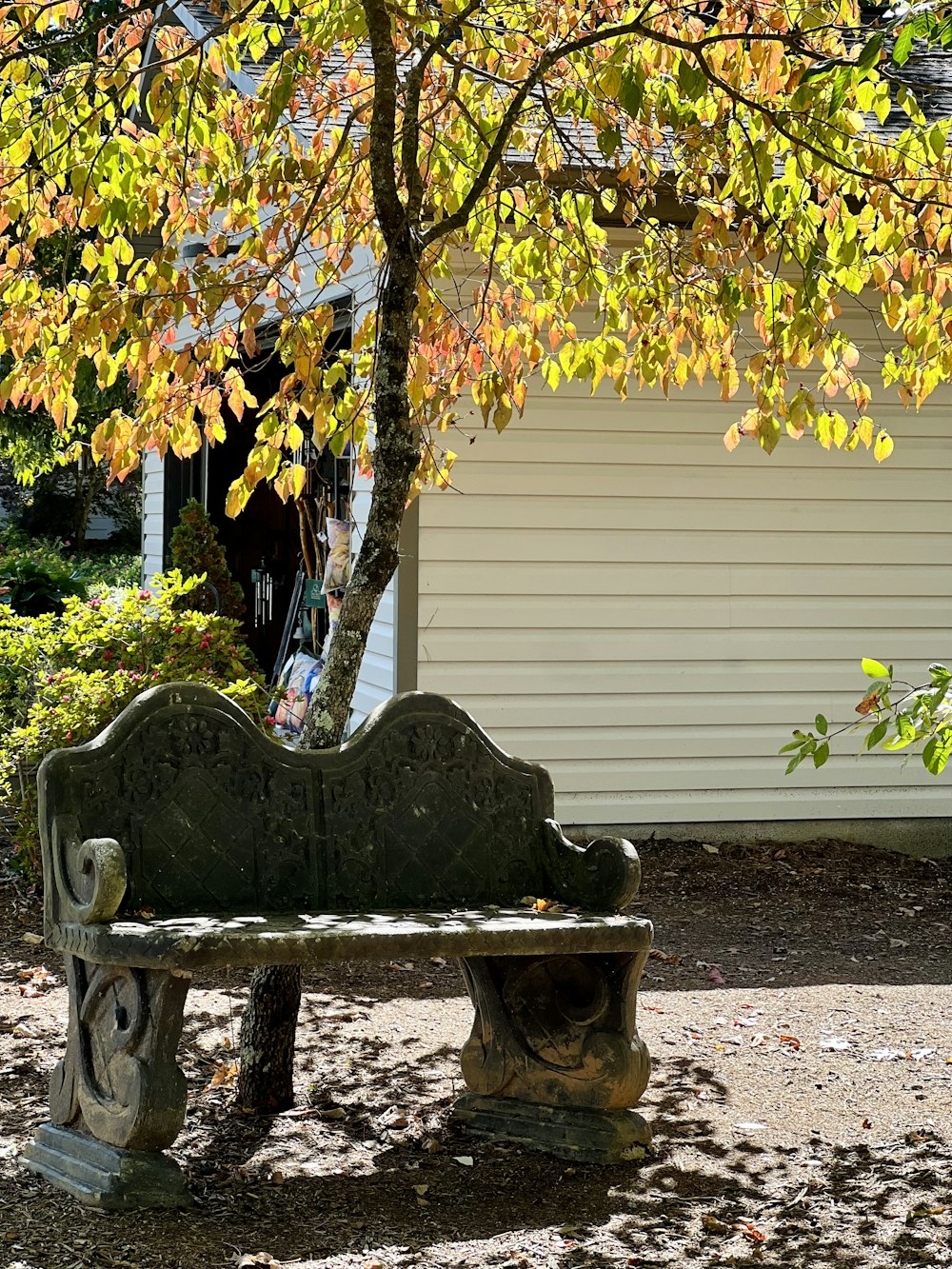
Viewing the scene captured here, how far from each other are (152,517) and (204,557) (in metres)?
2.01

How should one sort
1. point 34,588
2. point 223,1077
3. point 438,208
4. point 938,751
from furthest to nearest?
1. point 34,588
2. point 438,208
3. point 223,1077
4. point 938,751

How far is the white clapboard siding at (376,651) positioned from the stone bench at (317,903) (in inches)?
147

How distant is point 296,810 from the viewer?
4930mm

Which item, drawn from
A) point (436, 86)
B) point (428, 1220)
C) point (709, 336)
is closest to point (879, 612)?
point (709, 336)

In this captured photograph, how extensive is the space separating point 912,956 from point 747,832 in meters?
2.03

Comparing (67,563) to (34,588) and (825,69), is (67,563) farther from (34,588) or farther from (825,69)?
(825,69)

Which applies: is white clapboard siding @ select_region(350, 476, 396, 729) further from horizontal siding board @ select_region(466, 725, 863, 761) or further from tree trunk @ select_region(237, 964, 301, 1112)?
tree trunk @ select_region(237, 964, 301, 1112)

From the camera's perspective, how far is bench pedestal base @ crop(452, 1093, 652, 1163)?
476 centimetres

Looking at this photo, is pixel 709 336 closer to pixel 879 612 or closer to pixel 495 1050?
pixel 495 1050

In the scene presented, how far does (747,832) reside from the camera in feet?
31.3

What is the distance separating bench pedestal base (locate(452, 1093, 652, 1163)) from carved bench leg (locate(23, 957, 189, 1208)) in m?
1.08

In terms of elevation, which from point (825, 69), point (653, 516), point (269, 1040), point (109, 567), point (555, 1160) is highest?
point (825, 69)

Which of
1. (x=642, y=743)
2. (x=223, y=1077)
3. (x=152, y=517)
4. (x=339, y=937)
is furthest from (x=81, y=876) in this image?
(x=152, y=517)

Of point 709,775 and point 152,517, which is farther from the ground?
point 152,517
